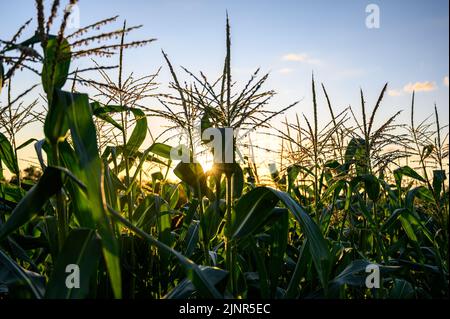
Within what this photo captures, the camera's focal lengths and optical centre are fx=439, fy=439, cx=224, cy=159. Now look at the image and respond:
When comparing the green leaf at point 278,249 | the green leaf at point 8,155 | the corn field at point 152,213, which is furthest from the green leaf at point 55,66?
the green leaf at point 278,249

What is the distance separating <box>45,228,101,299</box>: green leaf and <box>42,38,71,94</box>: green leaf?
63 cm

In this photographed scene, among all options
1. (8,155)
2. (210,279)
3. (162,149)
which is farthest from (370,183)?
(8,155)

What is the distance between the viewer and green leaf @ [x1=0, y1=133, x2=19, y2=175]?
10.1 feet

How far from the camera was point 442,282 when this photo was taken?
10.1ft

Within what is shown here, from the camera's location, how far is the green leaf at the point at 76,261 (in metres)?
1.64

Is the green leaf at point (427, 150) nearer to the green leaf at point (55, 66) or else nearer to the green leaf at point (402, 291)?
the green leaf at point (402, 291)

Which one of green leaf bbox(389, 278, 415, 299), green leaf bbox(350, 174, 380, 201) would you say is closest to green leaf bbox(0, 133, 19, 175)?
green leaf bbox(350, 174, 380, 201)

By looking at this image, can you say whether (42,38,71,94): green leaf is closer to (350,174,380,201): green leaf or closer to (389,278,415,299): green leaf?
(350,174,380,201): green leaf

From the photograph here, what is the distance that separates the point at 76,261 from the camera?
167 centimetres

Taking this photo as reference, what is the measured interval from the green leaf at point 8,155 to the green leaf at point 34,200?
1599mm

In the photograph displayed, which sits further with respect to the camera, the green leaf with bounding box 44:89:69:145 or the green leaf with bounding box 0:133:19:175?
the green leaf with bounding box 0:133:19:175

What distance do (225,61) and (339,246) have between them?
4.69ft
